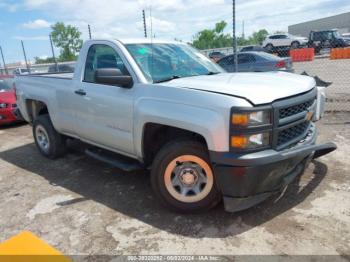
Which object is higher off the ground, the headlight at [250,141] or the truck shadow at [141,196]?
the headlight at [250,141]

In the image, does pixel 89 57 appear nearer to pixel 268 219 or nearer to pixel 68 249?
pixel 68 249

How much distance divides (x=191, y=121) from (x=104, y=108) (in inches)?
56.2

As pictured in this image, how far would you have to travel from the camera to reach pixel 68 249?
10.3 feet

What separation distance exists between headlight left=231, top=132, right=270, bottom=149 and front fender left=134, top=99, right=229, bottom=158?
0.08 metres

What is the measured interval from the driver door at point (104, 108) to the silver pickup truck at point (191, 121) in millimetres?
13

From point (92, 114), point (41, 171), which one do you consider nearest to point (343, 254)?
point (92, 114)

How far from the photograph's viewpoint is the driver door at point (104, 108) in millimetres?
3912

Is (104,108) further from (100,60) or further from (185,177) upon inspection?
(185,177)

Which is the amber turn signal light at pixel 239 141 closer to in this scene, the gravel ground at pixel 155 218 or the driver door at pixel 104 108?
the gravel ground at pixel 155 218

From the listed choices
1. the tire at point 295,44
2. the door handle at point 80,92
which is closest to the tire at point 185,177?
the door handle at point 80,92

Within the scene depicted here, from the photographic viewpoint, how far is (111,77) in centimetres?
365

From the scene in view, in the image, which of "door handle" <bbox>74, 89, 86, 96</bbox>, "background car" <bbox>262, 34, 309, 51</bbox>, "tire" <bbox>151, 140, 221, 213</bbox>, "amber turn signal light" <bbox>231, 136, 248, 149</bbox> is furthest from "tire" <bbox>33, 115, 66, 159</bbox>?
"background car" <bbox>262, 34, 309, 51</bbox>

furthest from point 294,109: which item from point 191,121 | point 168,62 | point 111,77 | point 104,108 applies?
point 104,108

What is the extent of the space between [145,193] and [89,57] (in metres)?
2.00
